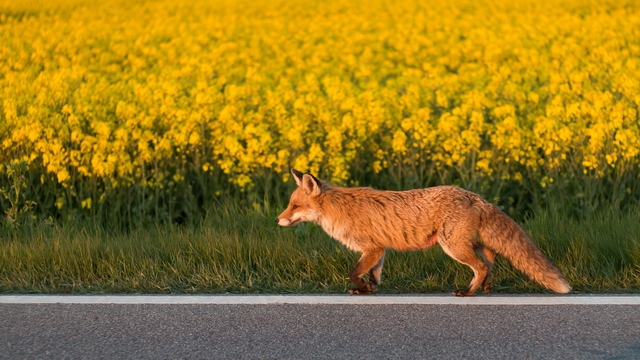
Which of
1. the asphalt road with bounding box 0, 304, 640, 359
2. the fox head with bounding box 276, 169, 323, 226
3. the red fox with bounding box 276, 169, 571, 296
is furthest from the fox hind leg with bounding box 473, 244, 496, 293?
the fox head with bounding box 276, 169, 323, 226

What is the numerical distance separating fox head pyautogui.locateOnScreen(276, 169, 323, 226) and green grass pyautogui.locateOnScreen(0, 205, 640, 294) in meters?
0.28

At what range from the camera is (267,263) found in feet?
18.8

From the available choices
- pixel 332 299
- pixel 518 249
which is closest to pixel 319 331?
pixel 332 299

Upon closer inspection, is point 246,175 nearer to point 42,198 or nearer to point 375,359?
point 42,198

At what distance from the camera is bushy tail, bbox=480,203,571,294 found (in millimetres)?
5043

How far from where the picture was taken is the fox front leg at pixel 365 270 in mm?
5199

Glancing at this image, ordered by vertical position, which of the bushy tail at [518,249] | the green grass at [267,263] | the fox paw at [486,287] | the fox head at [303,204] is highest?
the fox head at [303,204]

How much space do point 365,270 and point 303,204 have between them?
0.66 meters

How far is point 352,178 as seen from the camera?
829 centimetres

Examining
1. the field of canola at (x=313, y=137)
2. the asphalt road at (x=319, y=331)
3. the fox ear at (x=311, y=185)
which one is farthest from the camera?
the field of canola at (x=313, y=137)

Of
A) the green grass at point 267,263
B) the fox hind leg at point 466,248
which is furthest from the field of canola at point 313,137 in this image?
the fox hind leg at point 466,248

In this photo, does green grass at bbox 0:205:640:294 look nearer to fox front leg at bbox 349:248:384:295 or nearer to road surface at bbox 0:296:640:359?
fox front leg at bbox 349:248:384:295

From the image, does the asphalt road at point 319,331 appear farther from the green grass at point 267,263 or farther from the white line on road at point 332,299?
the green grass at point 267,263

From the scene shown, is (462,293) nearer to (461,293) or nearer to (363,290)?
(461,293)
